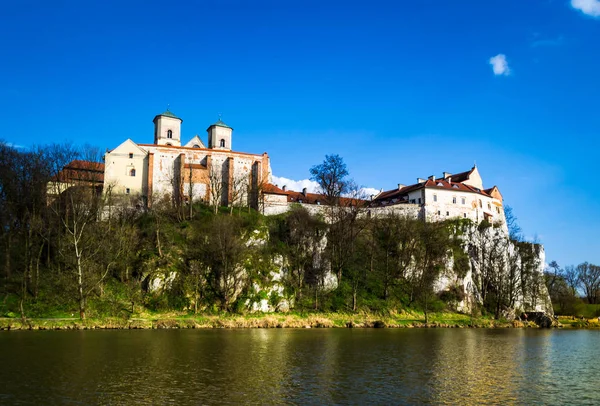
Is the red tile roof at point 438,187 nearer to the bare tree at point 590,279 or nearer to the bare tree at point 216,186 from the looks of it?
the bare tree at point 216,186

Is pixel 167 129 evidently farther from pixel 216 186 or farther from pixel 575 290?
pixel 575 290

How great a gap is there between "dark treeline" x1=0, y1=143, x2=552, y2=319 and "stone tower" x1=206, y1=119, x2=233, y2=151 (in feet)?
54.2

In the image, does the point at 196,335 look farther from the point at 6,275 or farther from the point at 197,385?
the point at 6,275

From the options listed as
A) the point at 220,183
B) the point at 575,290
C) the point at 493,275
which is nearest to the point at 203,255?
the point at 220,183

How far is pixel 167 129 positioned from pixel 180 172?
1231cm

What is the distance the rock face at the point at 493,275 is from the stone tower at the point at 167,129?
4530 centimetres

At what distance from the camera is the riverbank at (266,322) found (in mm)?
40656

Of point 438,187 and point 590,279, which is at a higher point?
point 438,187

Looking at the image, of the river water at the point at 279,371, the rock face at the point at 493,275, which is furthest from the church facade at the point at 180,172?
the river water at the point at 279,371

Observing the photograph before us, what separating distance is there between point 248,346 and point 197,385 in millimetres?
12334

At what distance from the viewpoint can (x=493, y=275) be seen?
231 ft

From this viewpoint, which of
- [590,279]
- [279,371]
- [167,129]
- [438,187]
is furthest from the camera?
[590,279]

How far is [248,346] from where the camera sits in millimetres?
32250

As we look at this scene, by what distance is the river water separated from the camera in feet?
61.6
